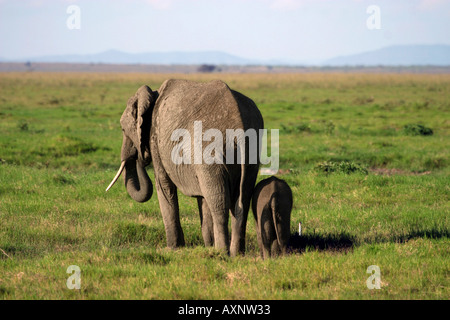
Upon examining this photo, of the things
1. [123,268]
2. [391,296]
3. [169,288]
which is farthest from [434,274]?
[123,268]

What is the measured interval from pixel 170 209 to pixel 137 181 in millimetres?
1004

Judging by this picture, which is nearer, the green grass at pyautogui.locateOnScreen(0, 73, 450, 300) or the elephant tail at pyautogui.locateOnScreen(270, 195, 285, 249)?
the green grass at pyautogui.locateOnScreen(0, 73, 450, 300)

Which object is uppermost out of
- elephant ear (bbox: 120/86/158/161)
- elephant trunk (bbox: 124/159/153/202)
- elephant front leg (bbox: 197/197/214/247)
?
elephant ear (bbox: 120/86/158/161)

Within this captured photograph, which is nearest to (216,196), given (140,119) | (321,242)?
(140,119)

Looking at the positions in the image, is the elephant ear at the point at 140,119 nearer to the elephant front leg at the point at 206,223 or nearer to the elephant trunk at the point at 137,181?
the elephant trunk at the point at 137,181

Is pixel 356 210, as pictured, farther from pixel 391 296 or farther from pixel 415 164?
pixel 415 164

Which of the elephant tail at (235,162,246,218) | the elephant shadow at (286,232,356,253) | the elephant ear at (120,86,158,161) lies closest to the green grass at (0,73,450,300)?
the elephant shadow at (286,232,356,253)

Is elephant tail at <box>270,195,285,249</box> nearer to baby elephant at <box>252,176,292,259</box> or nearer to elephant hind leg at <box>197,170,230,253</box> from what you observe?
baby elephant at <box>252,176,292,259</box>

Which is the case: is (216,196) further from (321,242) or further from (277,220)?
(321,242)

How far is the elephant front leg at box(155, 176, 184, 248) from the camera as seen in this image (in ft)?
27.2

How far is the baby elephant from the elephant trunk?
1988mm

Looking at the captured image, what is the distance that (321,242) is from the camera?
882 cm

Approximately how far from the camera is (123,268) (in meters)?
7.12

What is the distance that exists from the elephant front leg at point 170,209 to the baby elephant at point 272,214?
139cm
